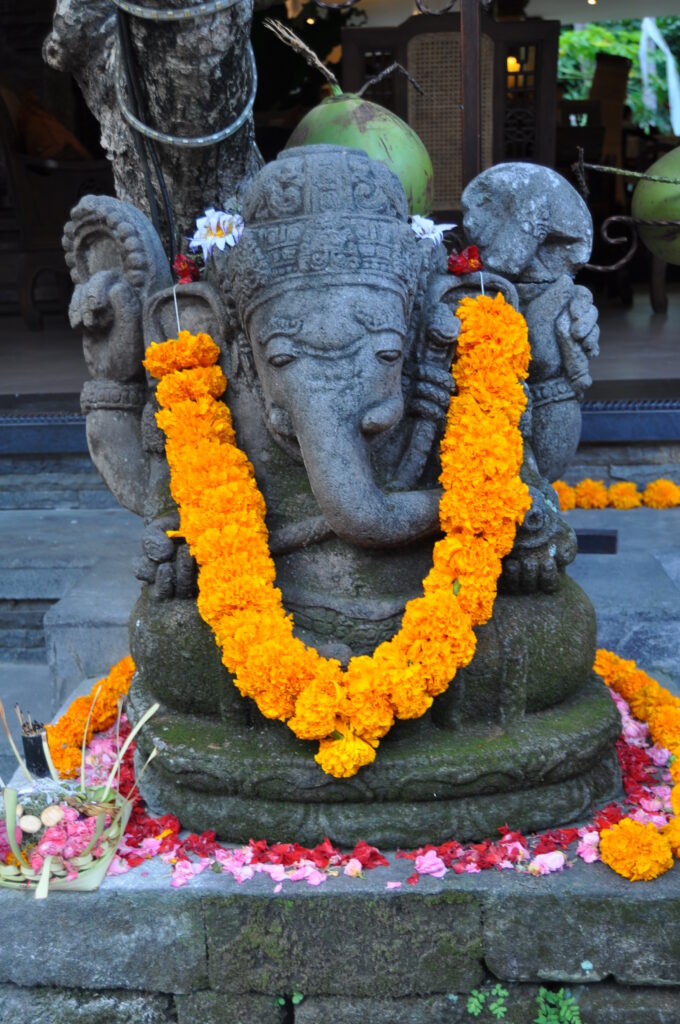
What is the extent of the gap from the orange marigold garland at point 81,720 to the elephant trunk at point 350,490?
945 millimetres

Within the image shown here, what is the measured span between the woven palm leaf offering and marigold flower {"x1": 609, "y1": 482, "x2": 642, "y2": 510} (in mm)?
2964

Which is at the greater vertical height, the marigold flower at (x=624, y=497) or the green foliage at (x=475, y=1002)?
the green foliage at (x=475, y=1002)

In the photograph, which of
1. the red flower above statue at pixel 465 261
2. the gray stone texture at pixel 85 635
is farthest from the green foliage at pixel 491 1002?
the gray stone texture at pixel 85 635

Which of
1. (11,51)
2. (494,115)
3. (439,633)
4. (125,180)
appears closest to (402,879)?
(439,633)

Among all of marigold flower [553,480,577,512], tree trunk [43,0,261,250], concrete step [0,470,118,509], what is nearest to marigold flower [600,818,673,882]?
tree trunk [43,0,261,250]

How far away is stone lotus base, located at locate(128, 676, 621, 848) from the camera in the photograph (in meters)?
2.34

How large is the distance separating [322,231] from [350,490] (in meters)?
0.52

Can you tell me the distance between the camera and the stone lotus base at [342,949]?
2215mm

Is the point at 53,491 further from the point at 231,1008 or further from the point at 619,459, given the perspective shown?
the point at 231,1008

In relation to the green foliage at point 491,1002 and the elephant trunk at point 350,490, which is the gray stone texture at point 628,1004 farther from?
the elephant trunk at point 350,490

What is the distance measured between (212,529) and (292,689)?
38 cm

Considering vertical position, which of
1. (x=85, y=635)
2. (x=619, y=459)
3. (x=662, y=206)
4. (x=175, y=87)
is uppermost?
(x=175, y=87)

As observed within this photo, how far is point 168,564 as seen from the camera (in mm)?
2547

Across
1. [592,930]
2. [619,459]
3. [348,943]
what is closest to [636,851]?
[592,930]
